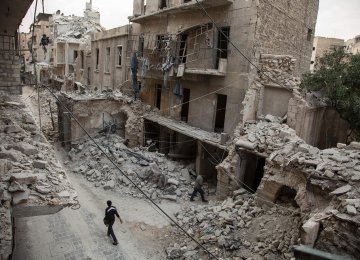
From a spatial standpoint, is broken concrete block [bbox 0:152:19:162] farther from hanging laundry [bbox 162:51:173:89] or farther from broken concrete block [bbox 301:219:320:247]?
hanging laundry [bbox 162:51:173:89]

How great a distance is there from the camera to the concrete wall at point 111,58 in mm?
22312

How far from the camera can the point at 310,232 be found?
22.7 ft

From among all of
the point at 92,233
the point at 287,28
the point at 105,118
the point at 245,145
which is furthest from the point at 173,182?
the point at 287,28

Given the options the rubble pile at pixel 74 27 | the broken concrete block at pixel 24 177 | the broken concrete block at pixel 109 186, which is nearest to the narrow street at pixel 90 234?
the broken concrete block at pixel 109 186

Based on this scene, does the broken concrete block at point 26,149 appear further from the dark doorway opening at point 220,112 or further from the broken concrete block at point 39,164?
the dark doorway opening at point 220,112

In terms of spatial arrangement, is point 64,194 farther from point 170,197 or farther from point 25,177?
point 170,197

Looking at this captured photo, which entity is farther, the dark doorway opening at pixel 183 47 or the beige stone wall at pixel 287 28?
the dark doorway opening at pixel 183 47

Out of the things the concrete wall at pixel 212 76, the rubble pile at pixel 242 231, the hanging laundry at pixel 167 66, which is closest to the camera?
the rubble pile at pixel 242 231

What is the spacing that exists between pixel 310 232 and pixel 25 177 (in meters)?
6.38

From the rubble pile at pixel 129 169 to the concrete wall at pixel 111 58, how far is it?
6.50m

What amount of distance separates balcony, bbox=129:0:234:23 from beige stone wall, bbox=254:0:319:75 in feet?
6.47

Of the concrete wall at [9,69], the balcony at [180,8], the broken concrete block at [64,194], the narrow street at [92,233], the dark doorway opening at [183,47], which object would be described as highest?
the balcony at [180,8]

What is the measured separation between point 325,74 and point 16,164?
1210 centimetres

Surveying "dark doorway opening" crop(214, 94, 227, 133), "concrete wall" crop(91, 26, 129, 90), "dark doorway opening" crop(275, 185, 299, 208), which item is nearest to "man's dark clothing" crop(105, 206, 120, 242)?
"dark doorway opening" crop(275, 185, 299, 208)
